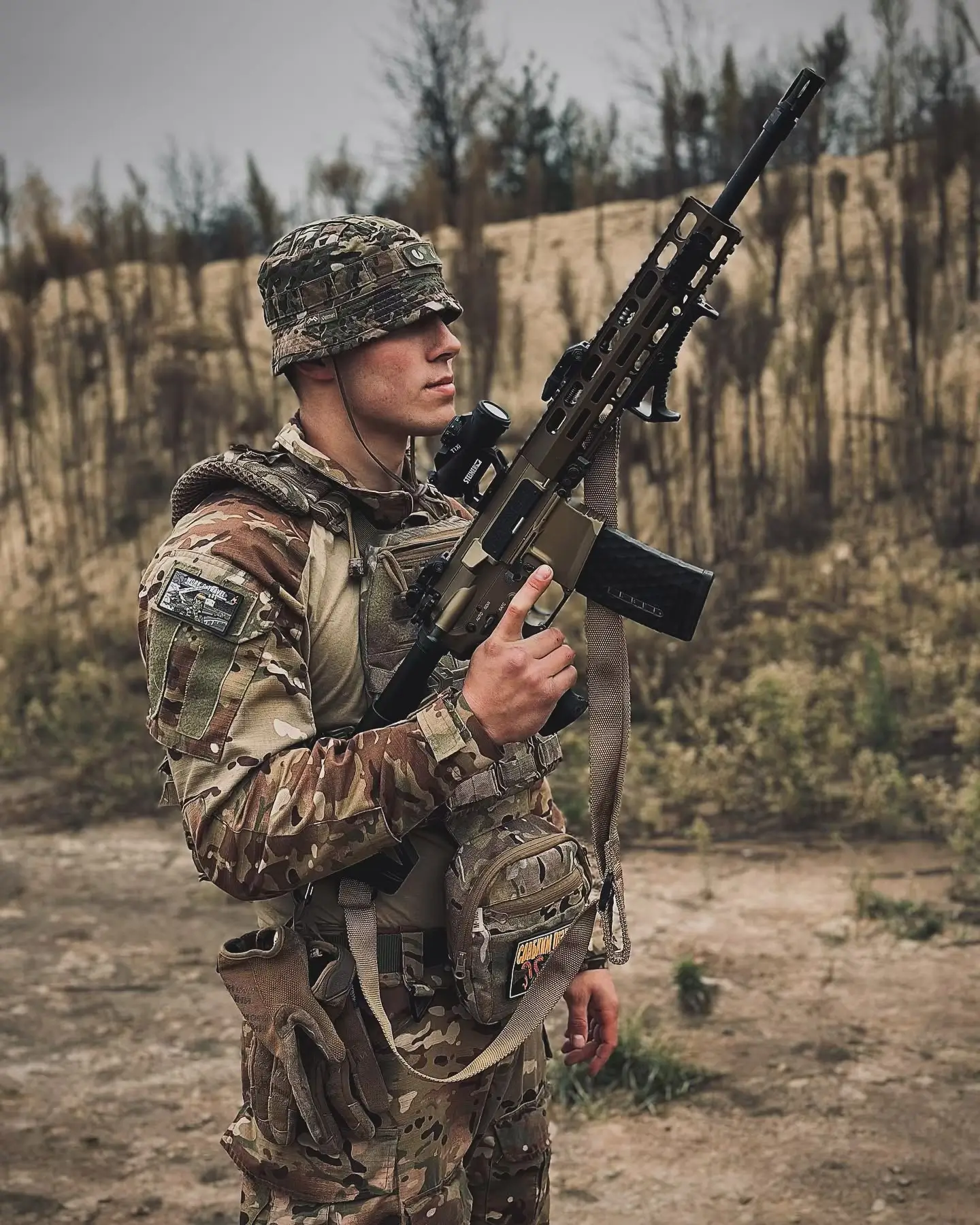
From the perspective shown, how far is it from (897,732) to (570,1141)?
329cm

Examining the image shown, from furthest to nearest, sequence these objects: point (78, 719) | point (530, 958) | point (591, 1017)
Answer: point (78, 719)
point (591, 1017)
point (530, 958)

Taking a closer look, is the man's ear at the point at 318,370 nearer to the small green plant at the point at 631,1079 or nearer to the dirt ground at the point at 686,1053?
the dirt ground at the point at 686,1053

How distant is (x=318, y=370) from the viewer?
1.96 meters

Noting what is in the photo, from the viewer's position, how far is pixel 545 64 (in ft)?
36.5

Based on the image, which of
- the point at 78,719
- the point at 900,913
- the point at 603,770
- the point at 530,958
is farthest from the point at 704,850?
the point at 78,719

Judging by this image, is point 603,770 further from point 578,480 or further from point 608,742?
point 578,480

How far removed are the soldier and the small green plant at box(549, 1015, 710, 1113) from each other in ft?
4.64

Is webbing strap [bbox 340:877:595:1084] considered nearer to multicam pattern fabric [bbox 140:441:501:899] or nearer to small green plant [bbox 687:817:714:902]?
multicam pattern fabric [bbox 140:441:501:899]

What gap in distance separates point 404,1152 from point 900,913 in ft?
10.4

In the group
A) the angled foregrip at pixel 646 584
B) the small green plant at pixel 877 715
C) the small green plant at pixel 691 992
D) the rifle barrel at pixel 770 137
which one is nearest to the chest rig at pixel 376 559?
the angled foregrip at pixel 646 584

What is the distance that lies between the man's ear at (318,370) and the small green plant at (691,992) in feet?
8.62

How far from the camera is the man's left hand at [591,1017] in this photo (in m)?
2.19

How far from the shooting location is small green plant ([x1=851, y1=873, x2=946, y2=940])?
14.3ft

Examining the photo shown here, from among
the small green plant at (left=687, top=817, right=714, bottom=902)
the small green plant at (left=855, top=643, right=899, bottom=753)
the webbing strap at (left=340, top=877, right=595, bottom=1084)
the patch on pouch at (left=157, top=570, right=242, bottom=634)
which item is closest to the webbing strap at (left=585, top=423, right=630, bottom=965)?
the webbing strap at (left=340, top=877, right=595, bottom=1084)
